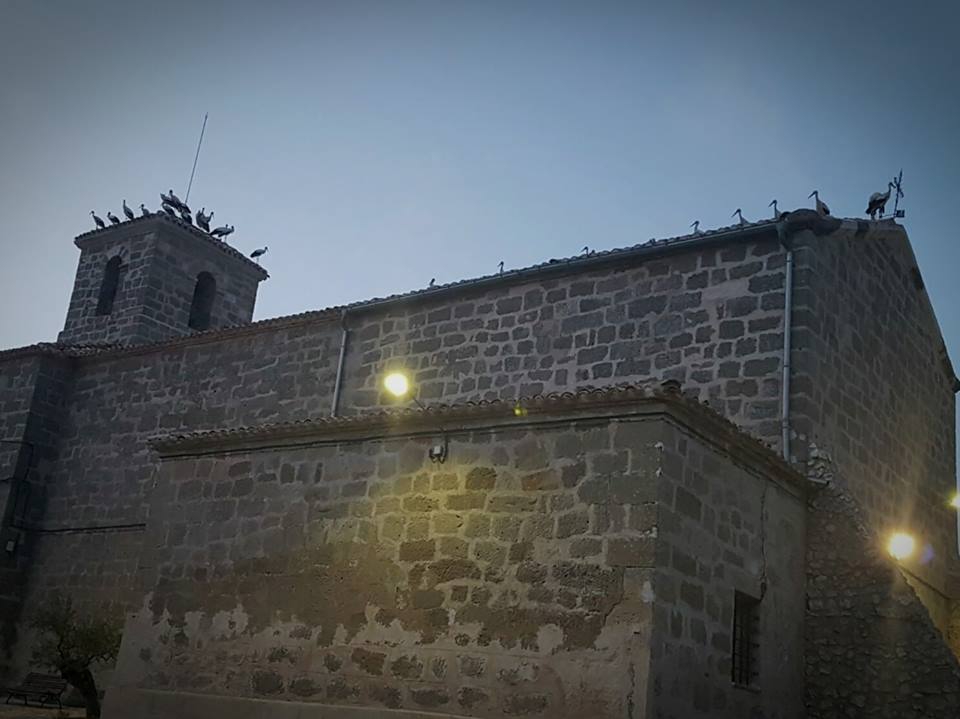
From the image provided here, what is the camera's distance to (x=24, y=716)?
44.0 ft

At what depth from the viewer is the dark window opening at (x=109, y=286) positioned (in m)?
23.3

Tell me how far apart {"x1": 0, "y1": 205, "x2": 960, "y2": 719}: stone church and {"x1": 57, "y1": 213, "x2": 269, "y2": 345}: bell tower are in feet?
22.7

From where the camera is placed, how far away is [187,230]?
23.4m

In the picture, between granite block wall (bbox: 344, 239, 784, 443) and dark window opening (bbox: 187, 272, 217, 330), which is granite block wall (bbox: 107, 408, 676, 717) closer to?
granite block wall (bbox: 344, 239, 784, 443)

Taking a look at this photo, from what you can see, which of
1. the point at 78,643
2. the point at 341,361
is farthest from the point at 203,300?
the point at 78,643

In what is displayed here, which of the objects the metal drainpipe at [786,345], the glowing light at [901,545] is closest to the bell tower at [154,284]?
the metal drainpipe at [786,345]

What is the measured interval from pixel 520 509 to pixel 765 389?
3924mm

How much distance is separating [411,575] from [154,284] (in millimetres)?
15049

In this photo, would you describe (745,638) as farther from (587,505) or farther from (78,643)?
(78,643)

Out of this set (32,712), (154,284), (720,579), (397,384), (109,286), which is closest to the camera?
(720,579)

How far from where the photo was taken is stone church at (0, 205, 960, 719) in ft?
28.0

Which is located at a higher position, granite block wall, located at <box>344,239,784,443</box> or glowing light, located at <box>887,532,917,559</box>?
granite block wall, located at <box>344,239,784,443</box>

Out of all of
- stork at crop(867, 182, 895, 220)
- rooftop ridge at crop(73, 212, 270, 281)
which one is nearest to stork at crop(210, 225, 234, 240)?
rooftop ridge at crop(73, 212, 270, 281)

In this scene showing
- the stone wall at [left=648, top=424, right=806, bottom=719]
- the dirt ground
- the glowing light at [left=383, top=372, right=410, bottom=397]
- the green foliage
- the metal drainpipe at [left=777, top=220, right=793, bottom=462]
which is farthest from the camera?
the glowing light at [left=383, top=372, right=410, bottom=397]
